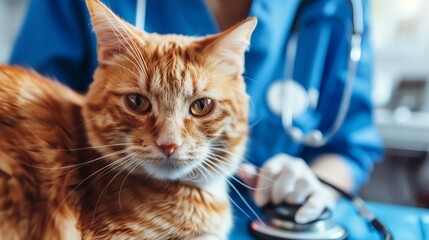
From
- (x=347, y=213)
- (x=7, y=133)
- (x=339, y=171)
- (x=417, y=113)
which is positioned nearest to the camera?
(x=7, y=133)

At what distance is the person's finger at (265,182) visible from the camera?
0.46 m

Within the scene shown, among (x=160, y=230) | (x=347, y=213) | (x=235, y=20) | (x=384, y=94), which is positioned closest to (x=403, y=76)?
(x=384, y=94)

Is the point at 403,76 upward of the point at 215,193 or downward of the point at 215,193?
upward

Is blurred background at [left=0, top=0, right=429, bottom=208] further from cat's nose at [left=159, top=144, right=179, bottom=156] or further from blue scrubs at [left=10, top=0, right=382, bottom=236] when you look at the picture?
cat's nose at [left=159, top=144, right=179, bottom=156]

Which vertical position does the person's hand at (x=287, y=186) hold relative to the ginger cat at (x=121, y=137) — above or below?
below

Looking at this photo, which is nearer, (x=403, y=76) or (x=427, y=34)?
(x=427, y=34)

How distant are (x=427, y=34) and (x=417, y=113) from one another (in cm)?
29

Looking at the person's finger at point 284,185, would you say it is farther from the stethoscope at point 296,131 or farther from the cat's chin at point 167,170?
the cat's chin at point 167,170

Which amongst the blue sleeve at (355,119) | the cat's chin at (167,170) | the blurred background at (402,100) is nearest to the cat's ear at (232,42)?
the cat's chin at (167,170)

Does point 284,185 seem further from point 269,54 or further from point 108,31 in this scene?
point 108,31

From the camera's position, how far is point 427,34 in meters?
1.12

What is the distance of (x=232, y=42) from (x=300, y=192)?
228 mm

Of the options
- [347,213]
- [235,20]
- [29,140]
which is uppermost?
[235,20]

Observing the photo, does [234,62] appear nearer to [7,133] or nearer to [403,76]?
[7,133]
